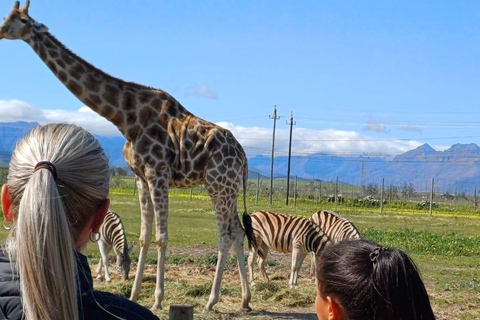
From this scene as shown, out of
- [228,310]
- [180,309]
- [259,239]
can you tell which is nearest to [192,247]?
[259,239]

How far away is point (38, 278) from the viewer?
204 cm

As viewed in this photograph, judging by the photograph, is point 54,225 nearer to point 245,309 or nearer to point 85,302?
point 85,302

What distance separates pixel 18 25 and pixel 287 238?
5.93 meters

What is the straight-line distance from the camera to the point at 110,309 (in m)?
2.29

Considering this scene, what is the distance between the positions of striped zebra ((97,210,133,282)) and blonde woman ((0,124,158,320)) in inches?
366

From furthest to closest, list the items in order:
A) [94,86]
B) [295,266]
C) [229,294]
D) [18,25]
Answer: [295,266] < [229,294] < [94,86] < [18,25]

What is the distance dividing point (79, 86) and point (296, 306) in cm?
422

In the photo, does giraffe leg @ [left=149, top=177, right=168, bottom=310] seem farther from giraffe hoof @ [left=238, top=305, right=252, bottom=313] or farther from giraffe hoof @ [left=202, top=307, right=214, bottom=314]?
giraffe hoof @ [left=238, top=305, right=252, bottom=313]

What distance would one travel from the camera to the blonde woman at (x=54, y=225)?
2.05m

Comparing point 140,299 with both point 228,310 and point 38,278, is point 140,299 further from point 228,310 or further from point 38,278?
point 38,278

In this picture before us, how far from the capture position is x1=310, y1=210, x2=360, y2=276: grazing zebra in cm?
1283

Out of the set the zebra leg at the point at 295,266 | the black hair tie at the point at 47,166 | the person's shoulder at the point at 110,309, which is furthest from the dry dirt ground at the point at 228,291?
the black hair tie at the point at 47,166

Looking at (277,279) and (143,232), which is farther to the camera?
(277,279)

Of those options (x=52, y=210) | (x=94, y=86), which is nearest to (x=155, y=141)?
(x=94, y=86)
